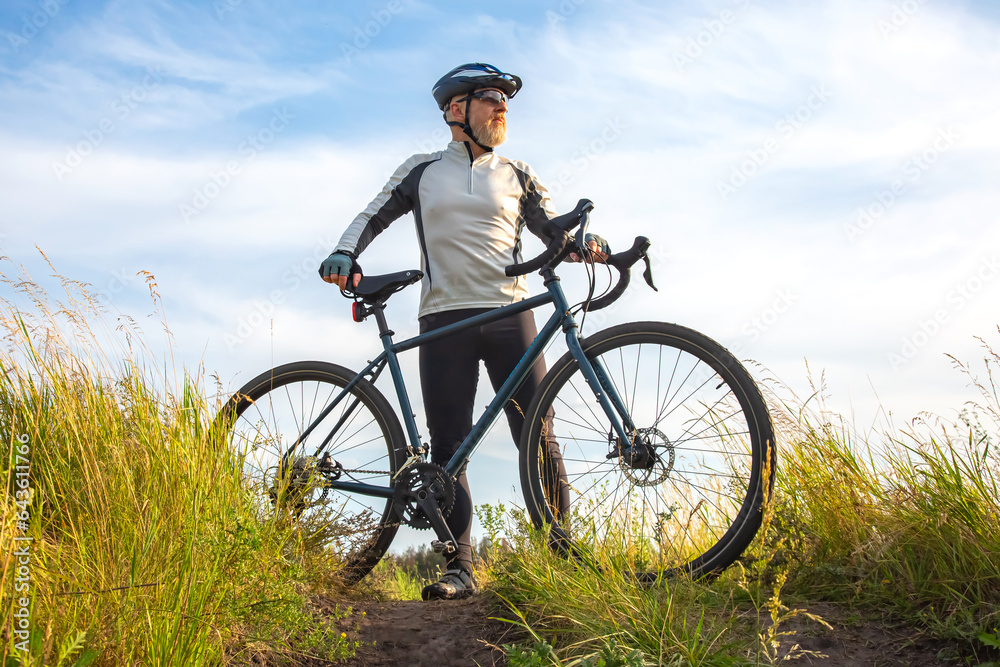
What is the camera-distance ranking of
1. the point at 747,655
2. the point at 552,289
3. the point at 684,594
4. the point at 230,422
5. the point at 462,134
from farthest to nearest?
the point at 462,134 → the point at 230,422 → the point at 552,289 → the point at 684,594 → the point at 747,655

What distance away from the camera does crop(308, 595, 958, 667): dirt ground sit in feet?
8.48

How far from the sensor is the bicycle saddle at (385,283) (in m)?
3.82

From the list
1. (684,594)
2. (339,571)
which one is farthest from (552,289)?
(339,571)

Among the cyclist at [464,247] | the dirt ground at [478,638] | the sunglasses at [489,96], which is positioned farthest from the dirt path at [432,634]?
the sunglasses at [489,96]

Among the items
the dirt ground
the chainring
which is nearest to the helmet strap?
the chainring

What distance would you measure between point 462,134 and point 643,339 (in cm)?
166

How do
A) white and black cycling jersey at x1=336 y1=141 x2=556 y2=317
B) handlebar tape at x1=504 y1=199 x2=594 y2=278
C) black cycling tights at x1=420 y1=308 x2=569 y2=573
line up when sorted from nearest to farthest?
1. handlebar tape at x1=504 y1=199 x2=594 y2=278
2. black cycling tights at x1=420 y1=308 x2=569 y2=573
3. white and black cycling jersey at x1=336 y1=141 x2=556 y2=317

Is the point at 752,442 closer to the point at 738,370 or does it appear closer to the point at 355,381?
the point at 738,370

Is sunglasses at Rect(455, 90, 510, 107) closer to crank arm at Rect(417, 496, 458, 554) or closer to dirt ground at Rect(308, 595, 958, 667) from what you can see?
crank arm at Rect(417, 496, 458, 554)

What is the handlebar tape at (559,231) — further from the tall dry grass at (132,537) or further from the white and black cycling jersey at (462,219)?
the tall dry grass at (132,537)

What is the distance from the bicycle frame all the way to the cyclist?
0.50 ft

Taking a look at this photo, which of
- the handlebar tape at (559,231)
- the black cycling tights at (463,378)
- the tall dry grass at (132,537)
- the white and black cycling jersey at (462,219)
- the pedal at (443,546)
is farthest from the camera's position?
the white and black cycling jersey at (462,219)

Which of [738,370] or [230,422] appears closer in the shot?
[738,370]

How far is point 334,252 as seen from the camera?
157 inches
